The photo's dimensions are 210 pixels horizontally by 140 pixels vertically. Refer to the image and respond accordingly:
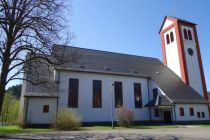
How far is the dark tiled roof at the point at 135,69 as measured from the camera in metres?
31.0

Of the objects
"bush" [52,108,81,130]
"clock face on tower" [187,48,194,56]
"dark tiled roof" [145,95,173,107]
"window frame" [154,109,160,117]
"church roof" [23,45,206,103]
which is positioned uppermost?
"clock face on tower" [187,48,194,56]

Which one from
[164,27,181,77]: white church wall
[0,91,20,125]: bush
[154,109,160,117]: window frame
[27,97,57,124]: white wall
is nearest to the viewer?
[27,97,57,124]: white wall

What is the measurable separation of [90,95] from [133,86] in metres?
7.49

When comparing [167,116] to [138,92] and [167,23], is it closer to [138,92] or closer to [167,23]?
[138,92]

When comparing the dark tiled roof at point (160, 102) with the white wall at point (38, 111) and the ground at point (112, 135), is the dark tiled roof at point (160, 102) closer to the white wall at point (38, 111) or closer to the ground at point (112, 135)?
the ground at point (112, 135)

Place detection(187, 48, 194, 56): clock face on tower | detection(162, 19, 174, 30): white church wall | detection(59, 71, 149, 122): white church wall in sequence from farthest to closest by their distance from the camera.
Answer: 1. detection(162, 19, 174, 30): white church wall
2. detection(187, 48, 194, 56): clock face on tower
3. detection(59, 71, 149, 122): white church wall

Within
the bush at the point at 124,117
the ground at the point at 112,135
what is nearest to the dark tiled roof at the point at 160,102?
the bush at the point at 124,117

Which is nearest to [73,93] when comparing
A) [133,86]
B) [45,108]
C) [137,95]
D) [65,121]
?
[45,108]

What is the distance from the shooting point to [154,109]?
107 feet

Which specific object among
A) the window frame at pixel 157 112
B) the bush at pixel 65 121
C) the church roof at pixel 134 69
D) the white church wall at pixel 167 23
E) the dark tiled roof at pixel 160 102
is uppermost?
the white church wall at pixel 167 23

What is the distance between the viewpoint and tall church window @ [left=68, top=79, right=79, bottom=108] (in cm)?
2761

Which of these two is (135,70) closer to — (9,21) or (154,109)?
(154,109)

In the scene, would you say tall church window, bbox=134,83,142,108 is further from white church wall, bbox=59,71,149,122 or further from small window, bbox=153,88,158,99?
small window, bbox=153,88,158,99

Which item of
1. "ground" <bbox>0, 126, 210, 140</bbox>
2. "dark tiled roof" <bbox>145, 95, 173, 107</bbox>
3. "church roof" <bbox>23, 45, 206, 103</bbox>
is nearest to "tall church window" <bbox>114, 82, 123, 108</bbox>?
"church roof" <bbox>23, 45, 206, 103</bbox>
